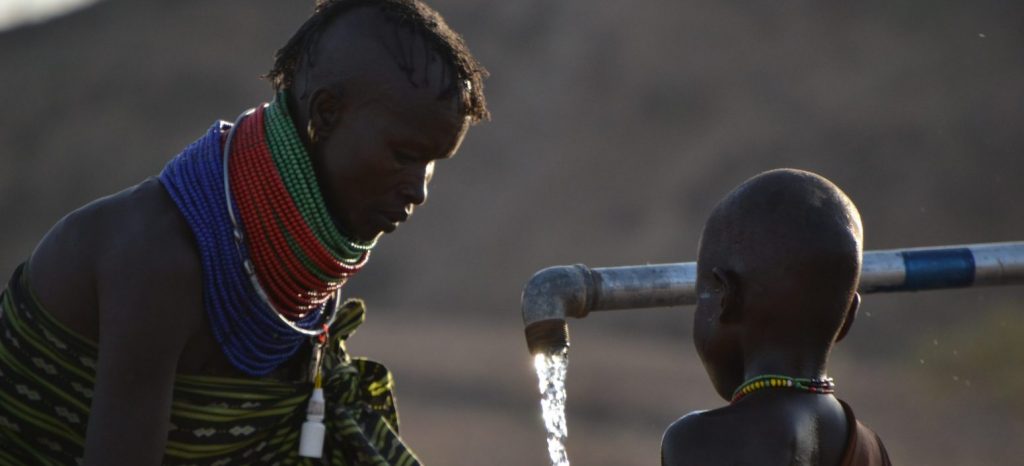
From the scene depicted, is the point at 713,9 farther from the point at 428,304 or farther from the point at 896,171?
the point at 428,304

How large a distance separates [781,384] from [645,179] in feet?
45.8

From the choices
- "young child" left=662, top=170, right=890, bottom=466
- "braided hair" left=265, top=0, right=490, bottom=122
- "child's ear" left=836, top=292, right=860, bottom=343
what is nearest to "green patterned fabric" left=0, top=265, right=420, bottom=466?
"braided hair" left=265, top=0, right=490, bottom=122

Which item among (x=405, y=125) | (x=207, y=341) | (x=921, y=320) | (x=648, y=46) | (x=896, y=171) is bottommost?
(x=207, y=341)

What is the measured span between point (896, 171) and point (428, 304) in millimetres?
4923

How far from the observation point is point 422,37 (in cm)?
286

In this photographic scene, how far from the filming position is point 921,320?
12.1 m

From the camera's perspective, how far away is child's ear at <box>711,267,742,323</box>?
2.54 m

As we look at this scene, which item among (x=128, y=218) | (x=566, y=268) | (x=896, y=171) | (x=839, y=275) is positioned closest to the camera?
(x=839, y=275)

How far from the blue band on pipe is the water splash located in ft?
2.71

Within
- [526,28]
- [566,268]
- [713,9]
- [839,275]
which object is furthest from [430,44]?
[526,28]

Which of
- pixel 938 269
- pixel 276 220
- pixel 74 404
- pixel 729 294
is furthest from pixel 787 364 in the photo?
pixel 74 404

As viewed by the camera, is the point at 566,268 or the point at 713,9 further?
the point at 713,9

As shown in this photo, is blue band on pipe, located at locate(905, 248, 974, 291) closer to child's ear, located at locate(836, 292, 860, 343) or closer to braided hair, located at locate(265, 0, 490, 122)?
child's ear, located at locate(836, 292, 860, 343)

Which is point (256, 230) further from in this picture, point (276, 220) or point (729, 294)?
point (729, 294)
